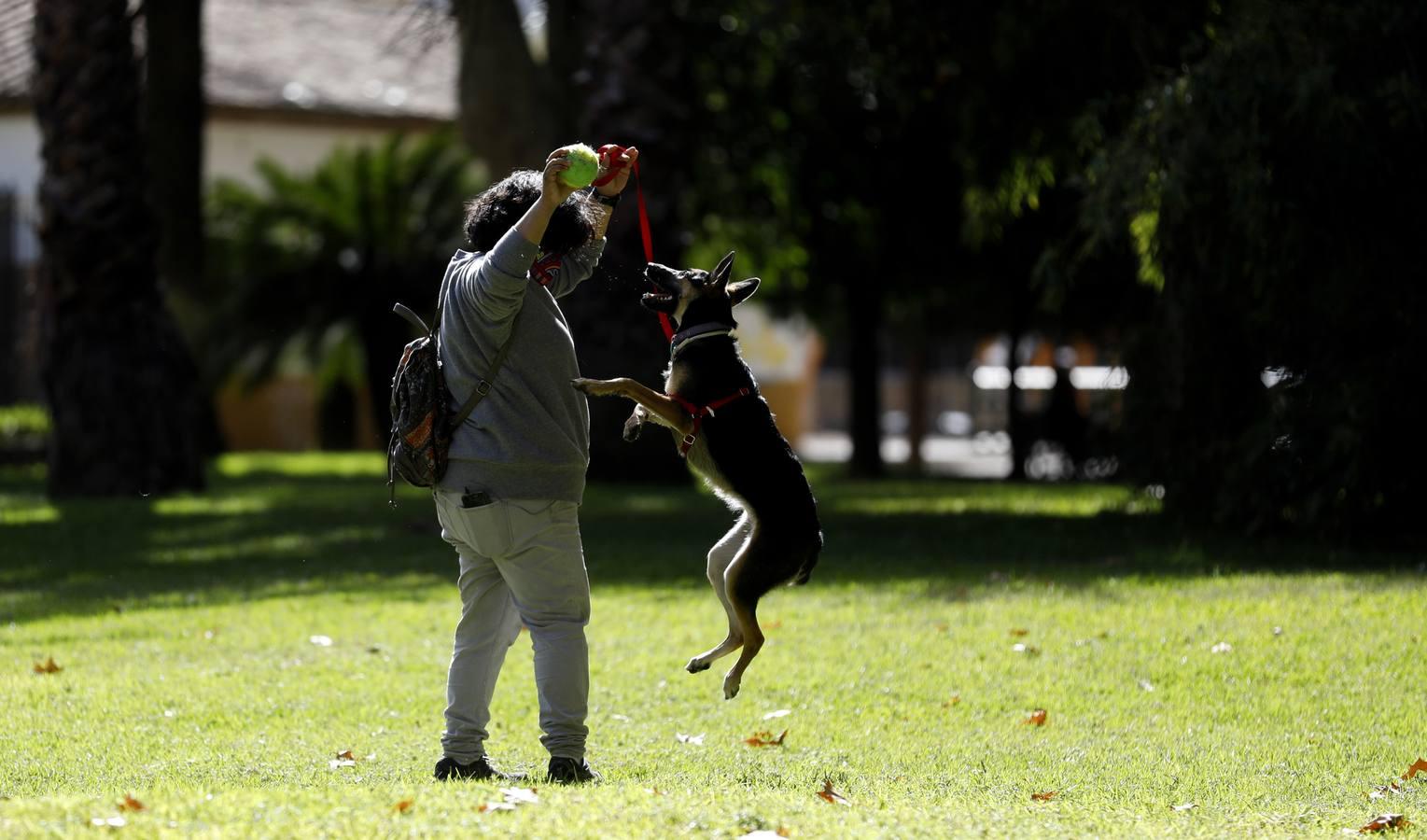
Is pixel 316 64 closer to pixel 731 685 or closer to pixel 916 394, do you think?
pixel 916 394

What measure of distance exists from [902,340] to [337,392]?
10230mm

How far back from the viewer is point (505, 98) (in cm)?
1975

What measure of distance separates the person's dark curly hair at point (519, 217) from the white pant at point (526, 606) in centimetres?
84

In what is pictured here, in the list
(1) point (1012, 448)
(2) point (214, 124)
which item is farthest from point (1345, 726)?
(2) point (214, 124)

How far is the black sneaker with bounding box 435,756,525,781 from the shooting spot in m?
5.82

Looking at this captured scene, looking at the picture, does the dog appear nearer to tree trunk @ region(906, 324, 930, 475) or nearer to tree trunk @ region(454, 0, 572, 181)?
tree trunk @ region(454, 0, 572, 181)

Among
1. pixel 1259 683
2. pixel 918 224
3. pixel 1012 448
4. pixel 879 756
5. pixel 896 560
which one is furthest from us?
pixel 1012 448

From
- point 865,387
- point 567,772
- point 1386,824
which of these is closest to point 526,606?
point 567,772

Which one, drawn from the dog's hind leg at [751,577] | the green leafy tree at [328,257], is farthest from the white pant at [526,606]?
the green leafy tree at [328,257]

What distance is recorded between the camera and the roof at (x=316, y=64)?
33531 mm

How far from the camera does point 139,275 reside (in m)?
16.2

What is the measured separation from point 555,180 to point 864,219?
17900mm

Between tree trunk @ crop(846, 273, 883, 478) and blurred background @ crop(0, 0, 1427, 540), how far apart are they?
56 millimetres

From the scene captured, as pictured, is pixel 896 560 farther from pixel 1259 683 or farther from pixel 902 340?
pixel 902 340
